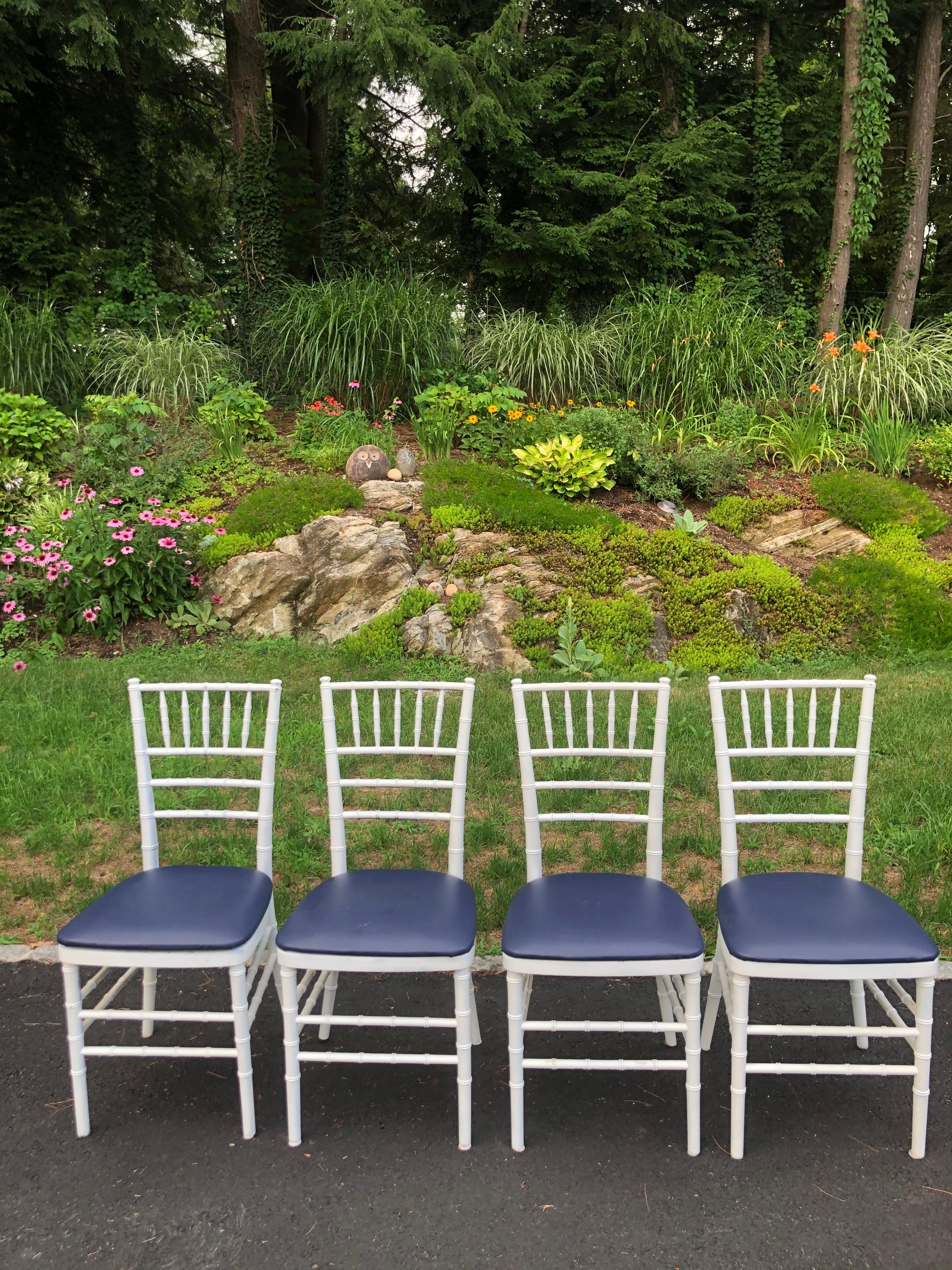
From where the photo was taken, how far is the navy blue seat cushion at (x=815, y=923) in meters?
2.31

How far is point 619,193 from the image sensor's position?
10.8m

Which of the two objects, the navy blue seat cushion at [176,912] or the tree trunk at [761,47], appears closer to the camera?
the navy blue seat cushion at [176,912]

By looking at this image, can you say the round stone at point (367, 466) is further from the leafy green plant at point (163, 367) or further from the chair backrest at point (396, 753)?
the chair backrest at point (396, 753)

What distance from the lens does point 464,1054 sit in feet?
7.86

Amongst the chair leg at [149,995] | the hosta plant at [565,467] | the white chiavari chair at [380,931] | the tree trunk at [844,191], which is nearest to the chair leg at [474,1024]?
the white chiavari chair at [380,931]

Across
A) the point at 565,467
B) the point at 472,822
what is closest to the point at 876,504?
the point at 565,467

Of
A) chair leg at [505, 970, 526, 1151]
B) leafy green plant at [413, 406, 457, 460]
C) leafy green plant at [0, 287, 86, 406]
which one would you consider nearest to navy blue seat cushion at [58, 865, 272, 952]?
chair leg at [505, 970, 526, 1151]

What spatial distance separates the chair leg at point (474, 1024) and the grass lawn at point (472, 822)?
372mm

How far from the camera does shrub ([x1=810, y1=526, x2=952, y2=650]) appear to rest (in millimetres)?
6137

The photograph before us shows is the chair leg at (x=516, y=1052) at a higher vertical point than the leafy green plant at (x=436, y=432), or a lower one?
lower

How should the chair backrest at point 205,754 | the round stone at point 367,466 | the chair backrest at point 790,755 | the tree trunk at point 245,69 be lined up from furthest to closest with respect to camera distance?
the tree trunk at point 245,69
the round stone at point 367,466
the chair backrest at point 205,754
the chair backrest at point 790,755

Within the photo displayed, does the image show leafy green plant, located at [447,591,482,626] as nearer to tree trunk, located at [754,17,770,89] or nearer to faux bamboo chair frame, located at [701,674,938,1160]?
faux bamboo chair frame, located at [701,674,938,1160]

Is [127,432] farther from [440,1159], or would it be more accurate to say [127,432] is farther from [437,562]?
[440,1159]

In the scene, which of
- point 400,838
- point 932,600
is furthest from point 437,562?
point 932,600
